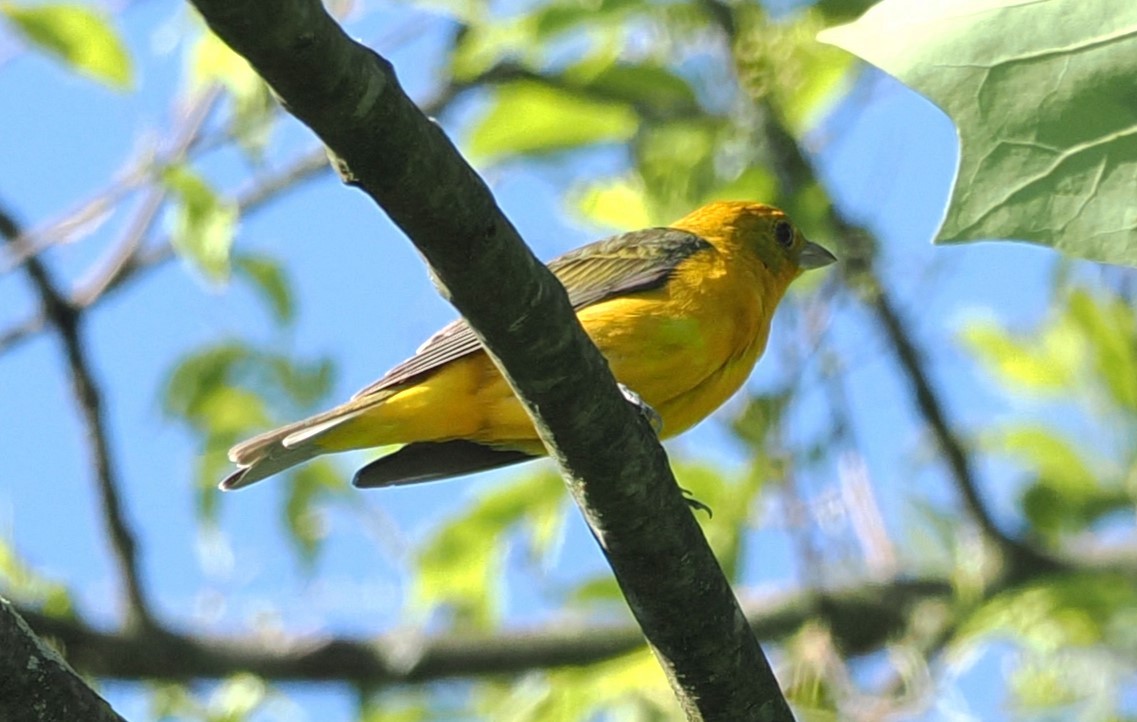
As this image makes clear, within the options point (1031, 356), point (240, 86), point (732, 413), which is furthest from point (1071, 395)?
point (240, 86)

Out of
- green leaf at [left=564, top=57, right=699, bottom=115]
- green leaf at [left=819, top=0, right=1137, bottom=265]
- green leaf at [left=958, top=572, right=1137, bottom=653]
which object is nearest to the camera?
green leaf at [left=819, top=0, right=1137, bottom=265]

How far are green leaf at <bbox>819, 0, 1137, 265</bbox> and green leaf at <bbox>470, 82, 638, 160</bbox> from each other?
309 cm

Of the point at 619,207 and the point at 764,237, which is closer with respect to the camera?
the point at 619,207

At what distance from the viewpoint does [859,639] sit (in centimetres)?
698

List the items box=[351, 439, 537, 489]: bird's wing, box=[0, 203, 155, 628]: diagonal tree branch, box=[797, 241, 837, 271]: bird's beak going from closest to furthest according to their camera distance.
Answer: box=[351, 439, 537, 489]: bird's wing
box=[0, 203, 155, 628]: diagonal tree branch
box=[797, 241, 837, 271]: bird's beak

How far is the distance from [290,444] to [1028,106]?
317 centimetres

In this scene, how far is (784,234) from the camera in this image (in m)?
6.25

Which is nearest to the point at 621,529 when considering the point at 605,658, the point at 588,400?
the point at 588,400

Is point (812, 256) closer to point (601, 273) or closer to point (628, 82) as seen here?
point (601, 273)

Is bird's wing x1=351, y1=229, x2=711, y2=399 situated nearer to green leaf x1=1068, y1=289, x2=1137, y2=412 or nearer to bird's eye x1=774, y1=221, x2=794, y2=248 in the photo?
bird's eye x1=774, y1=221, x2=794, y2=248

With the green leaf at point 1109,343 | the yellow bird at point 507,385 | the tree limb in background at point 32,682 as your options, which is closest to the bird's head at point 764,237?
the yellow bird at point 507,385

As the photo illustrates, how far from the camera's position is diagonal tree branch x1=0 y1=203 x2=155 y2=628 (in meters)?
6.05

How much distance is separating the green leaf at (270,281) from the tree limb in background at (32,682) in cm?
327

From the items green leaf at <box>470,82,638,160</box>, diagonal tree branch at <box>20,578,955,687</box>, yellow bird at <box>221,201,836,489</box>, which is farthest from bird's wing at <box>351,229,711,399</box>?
diagonal tree branch at <box>20,578,955,687</box>
